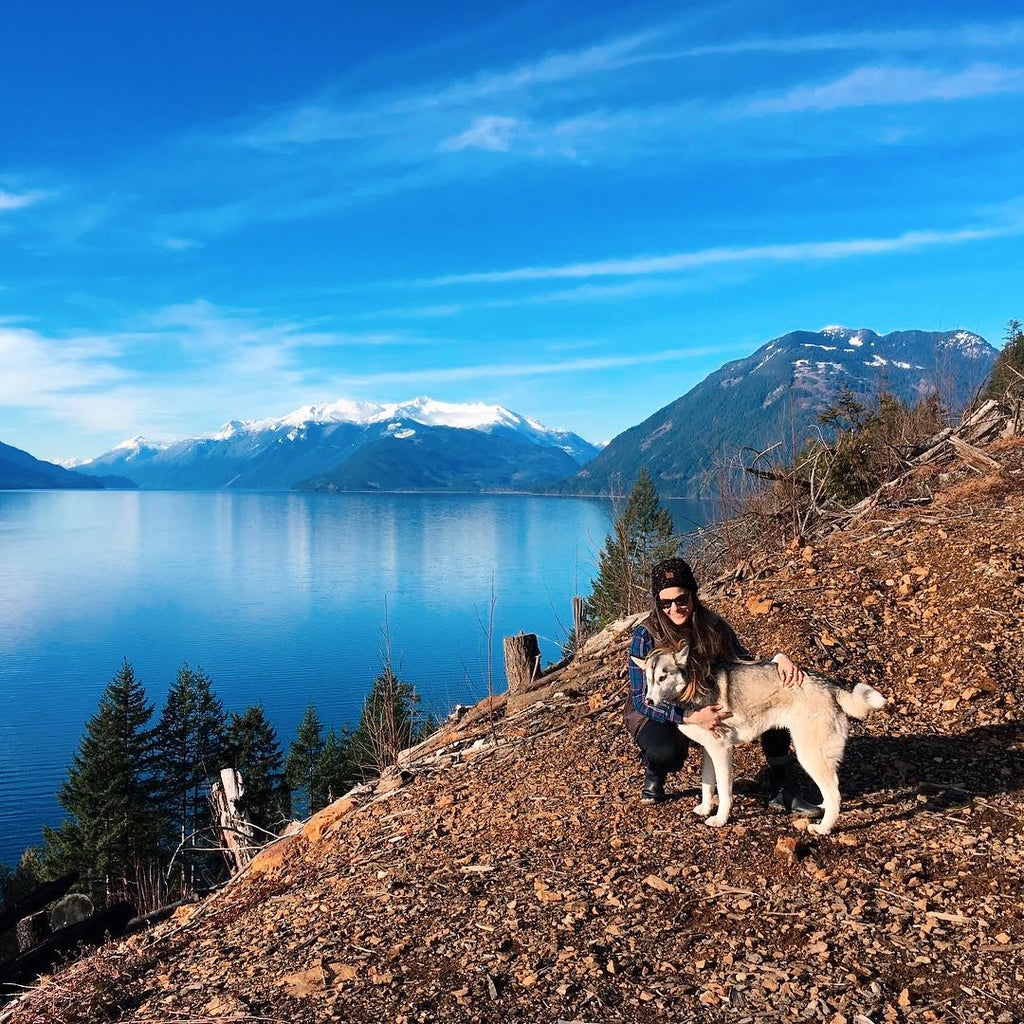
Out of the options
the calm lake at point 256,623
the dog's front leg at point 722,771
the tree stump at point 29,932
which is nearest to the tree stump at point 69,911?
the tree stump at point 29,932

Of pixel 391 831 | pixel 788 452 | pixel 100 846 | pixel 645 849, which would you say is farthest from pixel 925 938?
pixel 100 846

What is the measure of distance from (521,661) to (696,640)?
5.58 meters

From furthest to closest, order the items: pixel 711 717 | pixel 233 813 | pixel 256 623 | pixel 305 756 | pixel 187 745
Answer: pixel 256 623, pixel 187 745, pixel 305 756, pixel 233 813, pixel 711 717

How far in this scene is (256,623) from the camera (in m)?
64.8

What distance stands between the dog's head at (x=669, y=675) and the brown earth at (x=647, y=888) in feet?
3.32

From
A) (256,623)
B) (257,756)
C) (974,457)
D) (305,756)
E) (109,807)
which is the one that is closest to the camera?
(974,457)

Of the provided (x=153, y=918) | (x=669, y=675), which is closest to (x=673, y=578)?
(x=669, y=675)

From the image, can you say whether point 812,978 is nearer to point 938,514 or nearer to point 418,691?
point 938,514

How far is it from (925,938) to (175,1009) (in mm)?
4214

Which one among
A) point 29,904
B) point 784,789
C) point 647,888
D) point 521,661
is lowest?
point 29,904

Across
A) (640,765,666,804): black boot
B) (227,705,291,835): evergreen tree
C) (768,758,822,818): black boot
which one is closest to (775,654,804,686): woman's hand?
(768,758,822,818): black boot

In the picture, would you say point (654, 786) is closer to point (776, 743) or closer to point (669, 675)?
point (776, 743)

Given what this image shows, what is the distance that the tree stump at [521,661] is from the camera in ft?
34.8

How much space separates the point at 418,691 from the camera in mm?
44438
